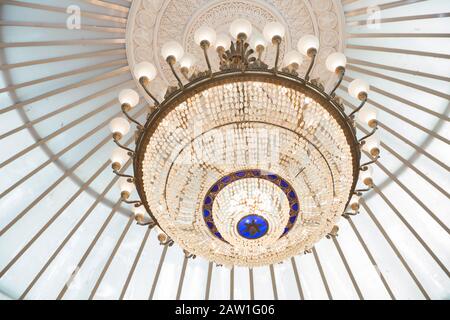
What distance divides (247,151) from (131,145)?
2633 millimetres

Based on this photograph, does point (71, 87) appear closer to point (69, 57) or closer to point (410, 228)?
point (69, 57)

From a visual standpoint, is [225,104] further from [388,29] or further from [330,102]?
[388,29]

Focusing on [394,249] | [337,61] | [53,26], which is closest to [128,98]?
[53,26]

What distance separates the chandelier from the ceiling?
1.43 metres

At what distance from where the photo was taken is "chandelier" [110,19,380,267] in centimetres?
412

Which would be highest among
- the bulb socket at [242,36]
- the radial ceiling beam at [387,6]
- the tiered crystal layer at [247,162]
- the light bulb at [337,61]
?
the radial ceiling beam at [387,6]

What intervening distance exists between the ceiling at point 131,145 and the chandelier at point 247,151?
143cm

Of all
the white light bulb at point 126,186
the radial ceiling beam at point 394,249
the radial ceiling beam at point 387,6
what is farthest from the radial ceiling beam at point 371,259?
the white light bulb at point 126,186

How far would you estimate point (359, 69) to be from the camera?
5.81 metres

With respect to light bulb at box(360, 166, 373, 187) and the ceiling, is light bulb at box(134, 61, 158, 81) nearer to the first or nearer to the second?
the ceiling

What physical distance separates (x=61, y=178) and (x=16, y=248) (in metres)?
1.04

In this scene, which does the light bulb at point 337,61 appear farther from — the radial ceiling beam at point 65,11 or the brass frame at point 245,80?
the radial ceiling beam at point 65,11

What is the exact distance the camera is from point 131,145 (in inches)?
253

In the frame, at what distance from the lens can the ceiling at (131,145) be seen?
5.41 metres
